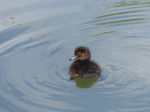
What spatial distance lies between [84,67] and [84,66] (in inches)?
1.4

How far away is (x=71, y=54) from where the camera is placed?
26.3ft

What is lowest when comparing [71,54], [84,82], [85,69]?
[84,82]

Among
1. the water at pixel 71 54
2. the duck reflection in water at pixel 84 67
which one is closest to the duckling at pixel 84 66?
the duck reflection in water at pixel 84 67

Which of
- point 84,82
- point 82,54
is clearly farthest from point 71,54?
point 84,82

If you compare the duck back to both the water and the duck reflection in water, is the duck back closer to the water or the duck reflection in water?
the duck reflection in water

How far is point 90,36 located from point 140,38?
1221 millimetres

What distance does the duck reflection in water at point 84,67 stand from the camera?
7.03 meters

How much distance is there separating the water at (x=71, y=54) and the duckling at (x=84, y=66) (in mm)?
131

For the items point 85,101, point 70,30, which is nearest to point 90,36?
point 70,30

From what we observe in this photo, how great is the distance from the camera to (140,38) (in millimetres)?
8523

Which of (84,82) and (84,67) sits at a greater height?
(84,67)

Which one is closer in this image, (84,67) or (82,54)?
(84,67)

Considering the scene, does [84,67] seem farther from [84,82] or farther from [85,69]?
[84,82]

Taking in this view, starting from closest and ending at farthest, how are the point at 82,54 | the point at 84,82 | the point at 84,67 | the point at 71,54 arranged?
the point at 84,82 < the point at 84,67 < the point at 82,54 < the point at 71,54
